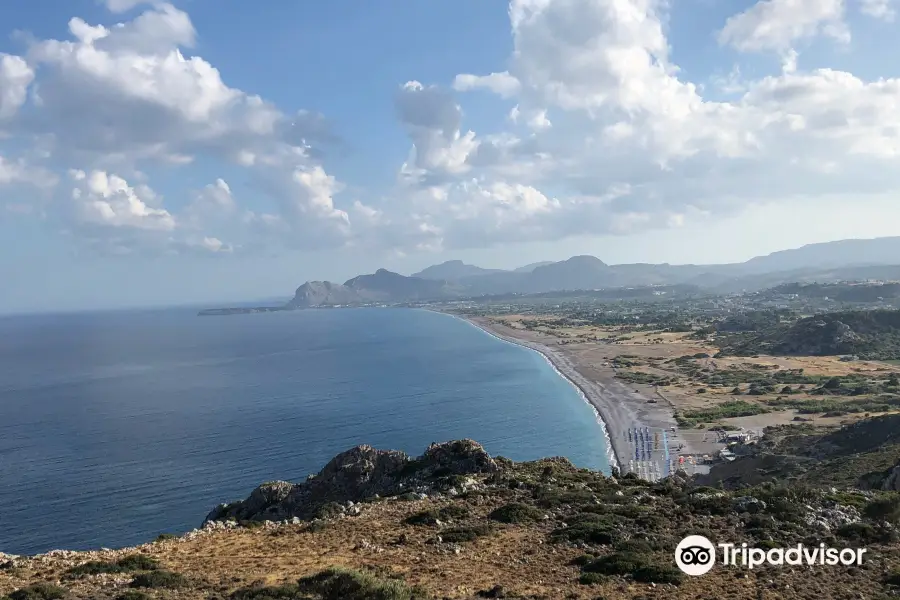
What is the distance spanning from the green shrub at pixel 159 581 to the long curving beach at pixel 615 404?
54.0m

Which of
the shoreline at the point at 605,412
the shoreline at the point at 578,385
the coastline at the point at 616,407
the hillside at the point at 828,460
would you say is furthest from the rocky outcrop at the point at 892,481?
the shoreline at the point at 605,412

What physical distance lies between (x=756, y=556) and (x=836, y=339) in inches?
5393

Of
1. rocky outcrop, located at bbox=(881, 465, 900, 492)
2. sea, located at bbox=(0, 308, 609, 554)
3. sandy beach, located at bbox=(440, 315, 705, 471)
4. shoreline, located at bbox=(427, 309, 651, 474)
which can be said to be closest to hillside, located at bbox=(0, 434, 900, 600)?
rocky outcrop, located at bbox=(881, 465, 900, 492)

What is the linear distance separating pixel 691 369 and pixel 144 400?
4099 inches

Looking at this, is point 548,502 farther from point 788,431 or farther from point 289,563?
point 788,431

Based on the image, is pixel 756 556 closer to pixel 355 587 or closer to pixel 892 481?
pixel 355 587

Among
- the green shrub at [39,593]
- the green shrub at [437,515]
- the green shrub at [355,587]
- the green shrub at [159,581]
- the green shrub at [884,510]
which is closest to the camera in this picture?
the green shrub at [39,593]

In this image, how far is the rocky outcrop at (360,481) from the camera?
31141 millimetres

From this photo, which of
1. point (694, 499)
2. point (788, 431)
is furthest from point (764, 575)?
point (788, 431)

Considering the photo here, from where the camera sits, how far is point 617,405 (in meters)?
90.8

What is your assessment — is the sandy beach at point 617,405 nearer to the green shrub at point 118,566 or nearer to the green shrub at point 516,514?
the green shrub at point 516,514

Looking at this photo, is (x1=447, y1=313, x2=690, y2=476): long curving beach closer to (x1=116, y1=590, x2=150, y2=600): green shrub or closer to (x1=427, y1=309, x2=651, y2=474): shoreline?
(x1=427, y1=309, x2=651, y2=474): shoreline

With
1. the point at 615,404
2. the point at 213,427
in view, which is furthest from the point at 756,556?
the point at 213,427

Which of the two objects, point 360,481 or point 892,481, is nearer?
point 892,481
